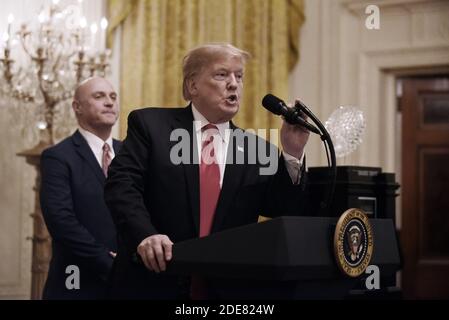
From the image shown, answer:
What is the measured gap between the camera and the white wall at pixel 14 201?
199 inches

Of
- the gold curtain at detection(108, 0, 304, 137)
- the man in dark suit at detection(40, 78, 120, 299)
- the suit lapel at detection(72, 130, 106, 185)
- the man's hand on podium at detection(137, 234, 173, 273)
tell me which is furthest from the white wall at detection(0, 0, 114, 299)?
the man's hand on podium at detection(137, 234, 173, 273)

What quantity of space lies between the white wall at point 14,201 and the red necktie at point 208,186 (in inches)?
128

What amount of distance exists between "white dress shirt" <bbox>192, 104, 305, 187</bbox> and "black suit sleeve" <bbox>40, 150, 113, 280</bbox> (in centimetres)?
95

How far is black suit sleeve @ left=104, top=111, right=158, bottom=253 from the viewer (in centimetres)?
187

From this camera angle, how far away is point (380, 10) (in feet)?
17.8

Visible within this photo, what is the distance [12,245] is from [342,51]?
2.63m

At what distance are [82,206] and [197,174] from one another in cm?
109

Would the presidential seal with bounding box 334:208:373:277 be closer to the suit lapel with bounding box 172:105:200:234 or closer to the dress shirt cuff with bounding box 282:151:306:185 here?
the dress shirt cuff with bounding box 282:151:306:185

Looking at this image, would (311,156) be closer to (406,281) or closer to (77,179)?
(406,281)

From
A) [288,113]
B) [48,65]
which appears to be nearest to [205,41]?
[48,65]

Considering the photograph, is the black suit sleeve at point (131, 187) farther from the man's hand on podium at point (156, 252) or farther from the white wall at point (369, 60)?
the white wall at point (369, 60)

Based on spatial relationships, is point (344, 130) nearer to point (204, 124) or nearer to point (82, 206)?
point (82, 206)
